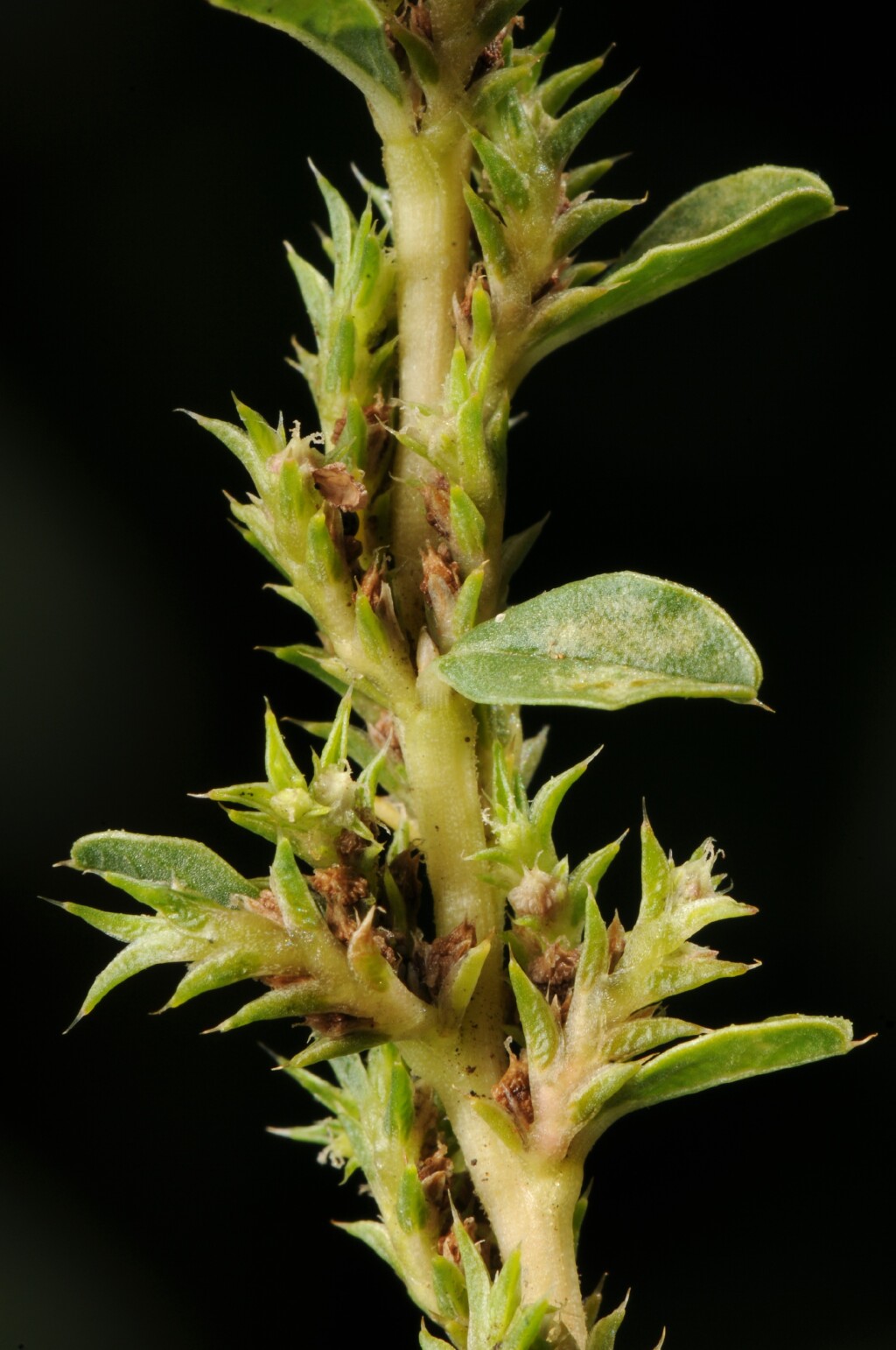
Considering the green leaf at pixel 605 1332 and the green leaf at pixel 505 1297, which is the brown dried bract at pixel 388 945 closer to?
the green leaf at pixel 505 1297

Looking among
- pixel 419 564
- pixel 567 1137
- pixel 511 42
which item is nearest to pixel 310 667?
pixel 419 564

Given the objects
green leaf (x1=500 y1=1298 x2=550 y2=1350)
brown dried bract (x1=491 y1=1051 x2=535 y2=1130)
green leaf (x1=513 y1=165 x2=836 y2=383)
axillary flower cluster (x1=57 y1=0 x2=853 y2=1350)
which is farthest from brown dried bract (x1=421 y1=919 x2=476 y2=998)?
green leaf (x1=513 y1=165 x2=836 y2=383)

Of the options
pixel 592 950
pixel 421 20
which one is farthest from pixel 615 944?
pixel 421 20

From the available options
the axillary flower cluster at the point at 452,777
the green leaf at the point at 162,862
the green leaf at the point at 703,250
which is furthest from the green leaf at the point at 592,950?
the green leaf at the point at 703,250

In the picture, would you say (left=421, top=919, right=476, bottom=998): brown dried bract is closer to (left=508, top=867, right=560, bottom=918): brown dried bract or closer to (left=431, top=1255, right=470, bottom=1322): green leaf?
(left=508, top=867, right=560, bottom=918): brown dried bract

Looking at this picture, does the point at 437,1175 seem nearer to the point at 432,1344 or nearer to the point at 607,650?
the point at 432,1344

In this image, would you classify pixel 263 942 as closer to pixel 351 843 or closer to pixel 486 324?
pixel 351 843

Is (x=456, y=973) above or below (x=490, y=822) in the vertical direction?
below
